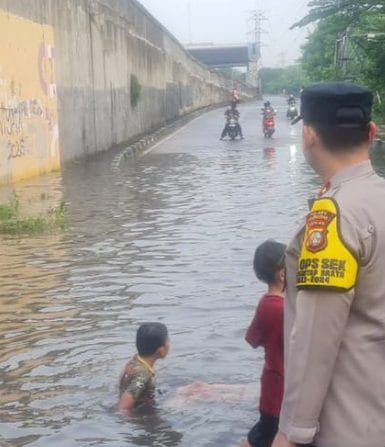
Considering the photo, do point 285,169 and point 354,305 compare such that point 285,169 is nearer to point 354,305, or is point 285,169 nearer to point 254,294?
point 254,294

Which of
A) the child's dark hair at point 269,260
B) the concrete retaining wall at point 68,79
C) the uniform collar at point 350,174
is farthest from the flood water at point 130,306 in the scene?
the uniform collar at point 350,174

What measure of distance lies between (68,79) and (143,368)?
19.7 metres

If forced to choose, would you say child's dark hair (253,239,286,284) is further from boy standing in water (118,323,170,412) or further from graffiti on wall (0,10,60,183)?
graffiti on wall (0,10,60,183)

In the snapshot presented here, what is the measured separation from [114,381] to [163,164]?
18.5 metres

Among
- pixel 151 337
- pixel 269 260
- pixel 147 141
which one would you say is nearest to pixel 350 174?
pixel 269 260

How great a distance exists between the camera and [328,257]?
2793 millimetres

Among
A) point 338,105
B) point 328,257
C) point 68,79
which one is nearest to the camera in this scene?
point 328,257

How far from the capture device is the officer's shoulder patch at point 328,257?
9.16 ft

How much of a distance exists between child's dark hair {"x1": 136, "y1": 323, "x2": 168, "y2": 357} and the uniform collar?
11.2ft

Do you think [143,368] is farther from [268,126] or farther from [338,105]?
[268,126]

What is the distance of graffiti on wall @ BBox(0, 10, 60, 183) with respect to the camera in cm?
1959

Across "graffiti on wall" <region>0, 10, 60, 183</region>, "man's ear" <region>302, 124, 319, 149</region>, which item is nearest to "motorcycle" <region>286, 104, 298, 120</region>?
"graffiti on wall" <region>0, 10, 60, 183</region>

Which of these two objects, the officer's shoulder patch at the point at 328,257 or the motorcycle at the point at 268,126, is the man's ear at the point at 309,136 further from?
the motorcycle at the point at 268,126

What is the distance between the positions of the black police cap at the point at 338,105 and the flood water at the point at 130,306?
10.4 ft
